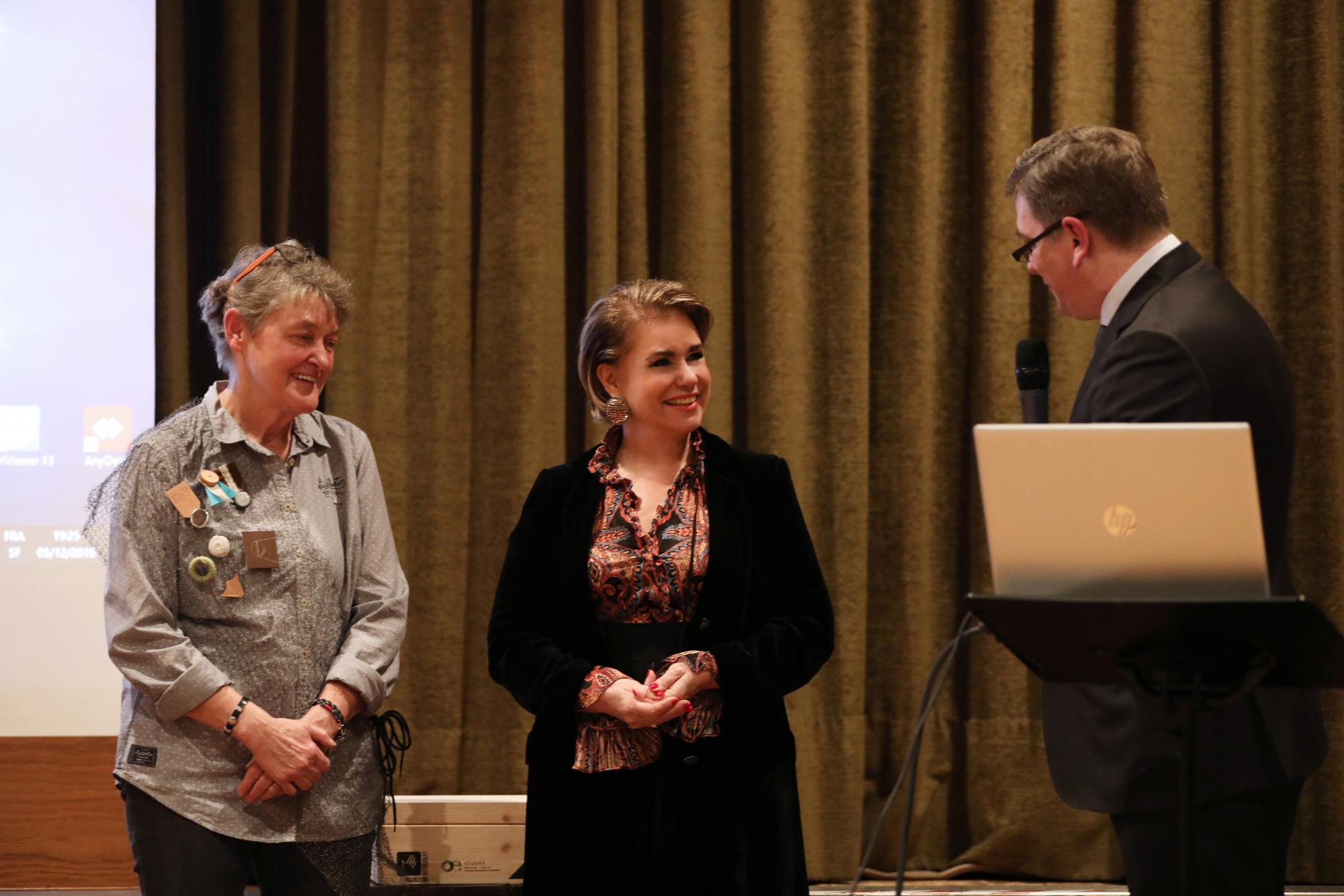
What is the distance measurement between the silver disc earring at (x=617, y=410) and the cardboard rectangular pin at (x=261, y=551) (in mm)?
640

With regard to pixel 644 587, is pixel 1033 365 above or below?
above

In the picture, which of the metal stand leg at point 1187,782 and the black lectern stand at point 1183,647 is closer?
the black lectern stand at point 1183,647

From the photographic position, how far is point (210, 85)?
3830 millimetres

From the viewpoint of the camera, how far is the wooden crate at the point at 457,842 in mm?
2984

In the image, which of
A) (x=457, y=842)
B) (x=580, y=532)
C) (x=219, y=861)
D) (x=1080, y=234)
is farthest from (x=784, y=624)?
(x=457, y=842)

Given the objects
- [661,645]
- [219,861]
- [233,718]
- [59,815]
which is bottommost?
[59,815]

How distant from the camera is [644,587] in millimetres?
2174

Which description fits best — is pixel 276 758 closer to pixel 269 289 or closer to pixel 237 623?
pixel 237 623

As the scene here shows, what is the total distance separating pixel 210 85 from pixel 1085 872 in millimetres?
3566

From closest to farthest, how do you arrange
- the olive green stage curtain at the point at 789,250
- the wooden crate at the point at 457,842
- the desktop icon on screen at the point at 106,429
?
1. the wooden crate at the point at 457,842
2. the desktop icon on screen at the point at 106,429
3. the olive green stage curtain at the point at 789,250

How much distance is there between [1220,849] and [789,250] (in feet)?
7.91

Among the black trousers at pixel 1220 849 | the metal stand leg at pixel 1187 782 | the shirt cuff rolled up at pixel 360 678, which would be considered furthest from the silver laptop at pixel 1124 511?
the shirt cuff rolled up at pixel 360 678

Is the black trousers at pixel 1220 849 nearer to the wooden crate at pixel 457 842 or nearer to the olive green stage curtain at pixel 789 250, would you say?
the wooden crate at pixel 457 842

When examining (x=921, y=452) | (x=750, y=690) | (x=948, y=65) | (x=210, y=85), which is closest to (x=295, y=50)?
(x=210, y=85)
